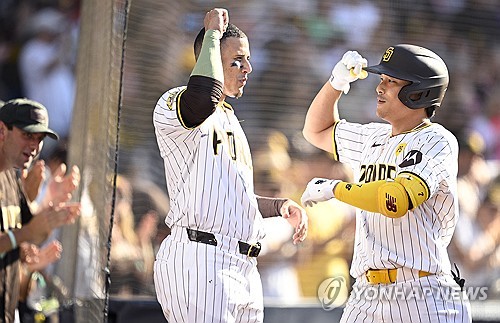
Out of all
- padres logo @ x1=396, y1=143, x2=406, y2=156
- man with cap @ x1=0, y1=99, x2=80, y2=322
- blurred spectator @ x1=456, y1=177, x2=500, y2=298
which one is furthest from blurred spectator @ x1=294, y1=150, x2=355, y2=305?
padres logo @ x1=396, y1=143, x2=406, y2=156

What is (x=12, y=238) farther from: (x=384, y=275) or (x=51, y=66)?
(x=51, y=66)

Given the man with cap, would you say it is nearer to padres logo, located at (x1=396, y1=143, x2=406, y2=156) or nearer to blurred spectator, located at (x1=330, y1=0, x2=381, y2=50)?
padres logo, located at (x1=396, y1=143, x2=406, y2=156)

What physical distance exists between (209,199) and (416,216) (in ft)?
2.91

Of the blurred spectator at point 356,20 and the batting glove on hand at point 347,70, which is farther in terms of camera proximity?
the blurred spectator at point 356,20

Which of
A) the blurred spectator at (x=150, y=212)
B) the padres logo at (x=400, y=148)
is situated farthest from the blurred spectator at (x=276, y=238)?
the padres logo at (x=400, y=148)

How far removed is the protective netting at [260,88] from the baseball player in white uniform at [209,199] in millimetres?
1774

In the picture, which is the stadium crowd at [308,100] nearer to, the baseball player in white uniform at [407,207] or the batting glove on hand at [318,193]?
the baseball player in white uniform at [407,207]

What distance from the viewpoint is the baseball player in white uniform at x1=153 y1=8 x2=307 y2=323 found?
3.99m

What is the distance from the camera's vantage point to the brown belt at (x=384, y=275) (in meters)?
4.24

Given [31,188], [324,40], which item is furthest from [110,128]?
[324,40]

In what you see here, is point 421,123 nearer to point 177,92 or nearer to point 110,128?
point 177,92

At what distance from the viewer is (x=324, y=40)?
8.94 m

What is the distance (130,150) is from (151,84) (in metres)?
0.57

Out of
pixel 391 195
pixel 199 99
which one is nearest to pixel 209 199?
pixel 199 99
